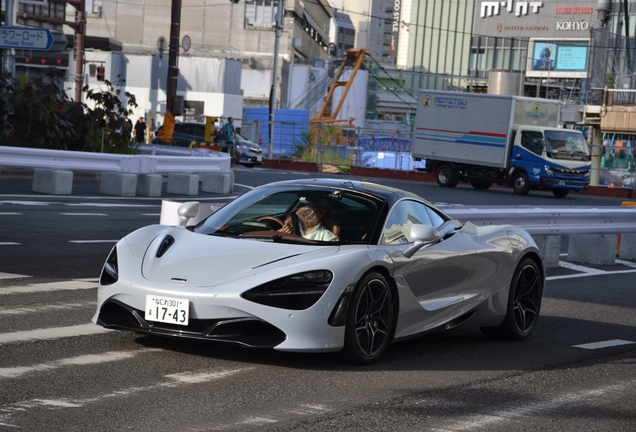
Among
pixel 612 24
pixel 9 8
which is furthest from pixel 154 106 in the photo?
pixel 9 8

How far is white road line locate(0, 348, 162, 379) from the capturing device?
228 inches

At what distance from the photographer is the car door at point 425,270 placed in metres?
7.10

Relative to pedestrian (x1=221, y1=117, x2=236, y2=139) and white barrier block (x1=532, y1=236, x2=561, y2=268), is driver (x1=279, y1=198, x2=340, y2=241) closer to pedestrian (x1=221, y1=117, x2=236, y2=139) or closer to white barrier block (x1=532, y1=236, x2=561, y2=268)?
white barrier block (x1=532, y1=236, x2=561, y2=268)

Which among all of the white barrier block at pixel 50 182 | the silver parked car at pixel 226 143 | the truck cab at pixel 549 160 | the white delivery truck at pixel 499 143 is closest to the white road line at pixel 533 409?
the white barrier block at pixel 50 182

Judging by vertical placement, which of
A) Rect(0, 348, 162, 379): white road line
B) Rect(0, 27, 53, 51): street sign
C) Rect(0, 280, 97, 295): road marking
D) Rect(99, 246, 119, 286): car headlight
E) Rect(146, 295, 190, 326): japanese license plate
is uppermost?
Rect(0, 27, 53, 51): street sign

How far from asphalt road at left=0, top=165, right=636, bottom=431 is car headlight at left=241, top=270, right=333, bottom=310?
0.44 m

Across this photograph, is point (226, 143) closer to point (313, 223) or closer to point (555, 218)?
point (555, 218)

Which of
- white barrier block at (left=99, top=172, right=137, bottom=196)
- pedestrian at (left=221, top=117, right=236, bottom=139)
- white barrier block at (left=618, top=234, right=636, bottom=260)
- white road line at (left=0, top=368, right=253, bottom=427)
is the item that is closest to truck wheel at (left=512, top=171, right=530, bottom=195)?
pedestrian at (left=221, top=117, right=236, bottom=139)

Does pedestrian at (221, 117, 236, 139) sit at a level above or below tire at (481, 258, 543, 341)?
above

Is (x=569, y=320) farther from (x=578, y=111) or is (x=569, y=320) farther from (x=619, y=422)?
(x=578, y=111)

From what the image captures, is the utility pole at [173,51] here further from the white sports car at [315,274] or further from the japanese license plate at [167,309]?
the japanese license plate at [167,309]

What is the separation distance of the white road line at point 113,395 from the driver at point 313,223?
3.95 feet

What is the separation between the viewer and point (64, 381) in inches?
224

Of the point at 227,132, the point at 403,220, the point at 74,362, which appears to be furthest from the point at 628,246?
the point at 227,132
